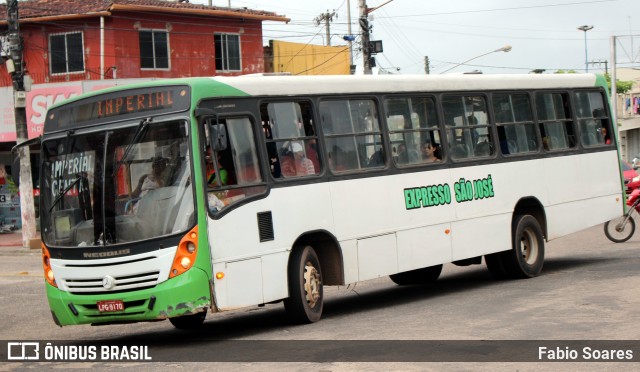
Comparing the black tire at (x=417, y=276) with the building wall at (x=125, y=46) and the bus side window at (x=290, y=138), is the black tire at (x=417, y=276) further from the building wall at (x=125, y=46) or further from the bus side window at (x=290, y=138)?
the building wall at (x=125, y=46)

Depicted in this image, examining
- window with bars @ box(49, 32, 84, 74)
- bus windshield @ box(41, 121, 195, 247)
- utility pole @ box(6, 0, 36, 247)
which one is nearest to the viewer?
bus windshield @ box(41, 121, 195, 247)

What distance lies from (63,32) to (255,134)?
29.7 metres

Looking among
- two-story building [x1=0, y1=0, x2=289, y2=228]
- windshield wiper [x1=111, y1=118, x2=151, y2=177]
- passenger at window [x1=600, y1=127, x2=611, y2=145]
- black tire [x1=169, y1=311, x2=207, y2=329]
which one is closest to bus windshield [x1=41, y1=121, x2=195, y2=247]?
windshield wiper [x1=111, y1=118, x2=151, y2=177]

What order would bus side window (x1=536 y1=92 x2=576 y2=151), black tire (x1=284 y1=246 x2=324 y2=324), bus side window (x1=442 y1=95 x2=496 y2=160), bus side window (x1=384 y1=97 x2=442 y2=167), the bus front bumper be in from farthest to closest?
bus side window (x1=536 y1=92 x2=576 y2=151) → bus side window (x1=442 y1=95 x2=496 y2=160) → bus side window (x1=384 y1=97 x2=442 y2=167) → black tire (x1=284 y1=246 x2=324 y2=324) → the bus front bumper

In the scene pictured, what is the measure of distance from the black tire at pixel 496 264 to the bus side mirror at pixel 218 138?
6243 mm

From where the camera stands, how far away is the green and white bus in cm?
1127

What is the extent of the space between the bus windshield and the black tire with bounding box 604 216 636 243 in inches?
487

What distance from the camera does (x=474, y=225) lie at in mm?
15438

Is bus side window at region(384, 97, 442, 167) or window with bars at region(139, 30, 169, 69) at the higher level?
window with bars at region(139, 30, 169, 69)

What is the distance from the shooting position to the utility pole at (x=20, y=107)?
30234 mm

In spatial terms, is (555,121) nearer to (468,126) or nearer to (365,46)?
(468,126)

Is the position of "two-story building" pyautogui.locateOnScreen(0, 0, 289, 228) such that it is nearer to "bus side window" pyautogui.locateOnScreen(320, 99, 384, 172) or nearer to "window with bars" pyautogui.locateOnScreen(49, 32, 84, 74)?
"window with bars" pyautogui.locateOnScreen(49, 32, 84, 74)

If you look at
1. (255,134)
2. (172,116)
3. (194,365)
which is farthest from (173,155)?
(194,365)

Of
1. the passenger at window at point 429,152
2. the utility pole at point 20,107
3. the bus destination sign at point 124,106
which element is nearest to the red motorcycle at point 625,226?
the passenger at window at point 429,152
